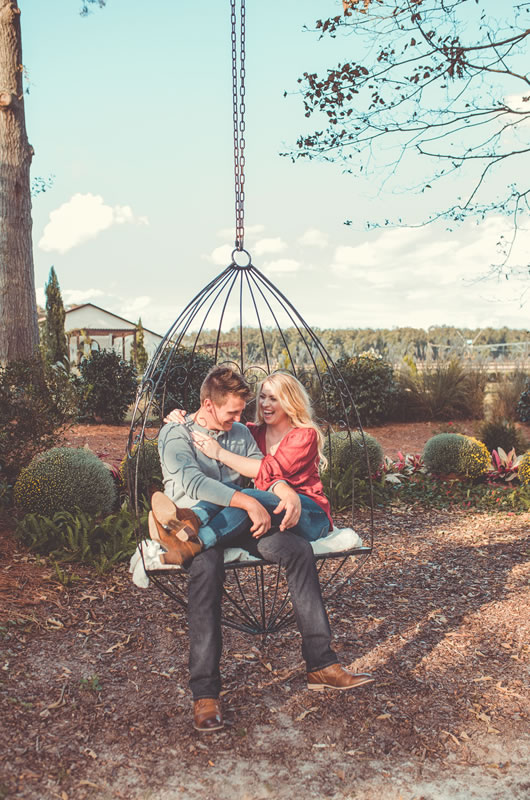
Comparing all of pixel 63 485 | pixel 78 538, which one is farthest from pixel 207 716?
pixel 63 485

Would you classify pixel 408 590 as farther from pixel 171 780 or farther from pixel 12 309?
pixel 12 309

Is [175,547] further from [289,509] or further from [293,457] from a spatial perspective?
[293,457]

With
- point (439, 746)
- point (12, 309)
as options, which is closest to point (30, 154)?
point (12, 309)

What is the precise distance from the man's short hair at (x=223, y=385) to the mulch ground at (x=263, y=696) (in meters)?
1.16

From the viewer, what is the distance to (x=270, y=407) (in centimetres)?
302

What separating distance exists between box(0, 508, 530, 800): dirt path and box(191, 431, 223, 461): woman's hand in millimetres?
917

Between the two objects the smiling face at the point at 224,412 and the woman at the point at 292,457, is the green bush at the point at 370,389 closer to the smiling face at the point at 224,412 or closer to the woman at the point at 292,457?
the woman at the point at 292,457

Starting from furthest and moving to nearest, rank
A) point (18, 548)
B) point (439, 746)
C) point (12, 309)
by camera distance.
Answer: point (12, 309) → point (18, 548) → point (439, 746)

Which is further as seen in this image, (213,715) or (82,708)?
(82,708)

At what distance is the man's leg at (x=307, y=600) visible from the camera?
8.09ft

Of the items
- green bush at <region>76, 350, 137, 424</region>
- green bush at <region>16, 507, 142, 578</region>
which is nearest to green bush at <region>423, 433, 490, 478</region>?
green bush at <region>16, 507, 142, 578</region>

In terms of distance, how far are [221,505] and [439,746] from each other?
3.75ft

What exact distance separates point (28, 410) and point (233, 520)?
2565 millimetres

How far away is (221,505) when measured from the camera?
2625 mm
